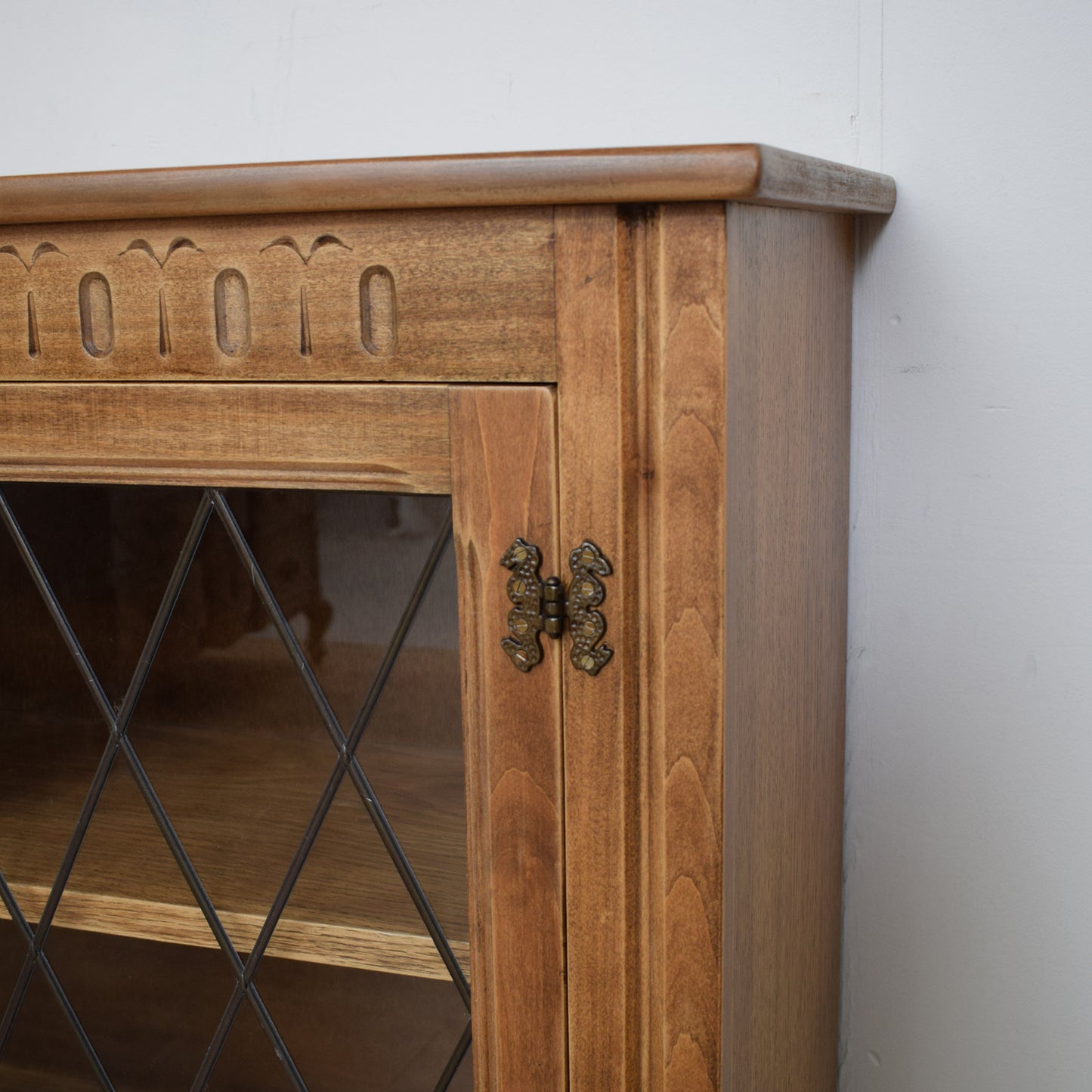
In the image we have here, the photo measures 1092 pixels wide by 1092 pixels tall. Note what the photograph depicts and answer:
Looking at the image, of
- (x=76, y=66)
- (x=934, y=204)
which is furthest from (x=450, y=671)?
(x=76, y=66)

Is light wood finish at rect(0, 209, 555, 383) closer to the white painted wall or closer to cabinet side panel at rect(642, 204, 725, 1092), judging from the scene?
cabinet side panel at rect(642, 204, 725, 1092)

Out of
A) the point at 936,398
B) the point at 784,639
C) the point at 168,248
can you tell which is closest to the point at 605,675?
the point at 784,639

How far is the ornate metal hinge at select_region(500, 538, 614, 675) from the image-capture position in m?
0.55

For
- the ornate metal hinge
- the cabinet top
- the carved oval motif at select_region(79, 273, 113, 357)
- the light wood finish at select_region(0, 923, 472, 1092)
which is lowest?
the light wood finish at select_region(0, 923, 472, 1092)

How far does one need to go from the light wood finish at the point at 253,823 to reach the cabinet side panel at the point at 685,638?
0.11 meters

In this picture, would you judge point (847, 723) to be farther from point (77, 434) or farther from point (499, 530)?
point (77, 434)

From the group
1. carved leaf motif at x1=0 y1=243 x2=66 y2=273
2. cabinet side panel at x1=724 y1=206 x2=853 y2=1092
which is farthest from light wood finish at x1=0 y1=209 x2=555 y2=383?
cabinet side panel at x1=724 y1=206 x2=853 y2=1092

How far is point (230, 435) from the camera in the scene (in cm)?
62

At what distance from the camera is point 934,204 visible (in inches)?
33.1

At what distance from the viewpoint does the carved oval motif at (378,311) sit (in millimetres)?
574

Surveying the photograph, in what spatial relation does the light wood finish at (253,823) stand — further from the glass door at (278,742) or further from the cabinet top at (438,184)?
the cabinet top at (438,184)

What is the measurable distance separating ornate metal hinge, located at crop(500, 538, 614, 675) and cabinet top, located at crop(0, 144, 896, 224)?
157mm

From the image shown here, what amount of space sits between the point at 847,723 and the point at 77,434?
58 centimetres

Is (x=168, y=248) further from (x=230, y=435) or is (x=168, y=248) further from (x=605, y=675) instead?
(x=605, y=675)
